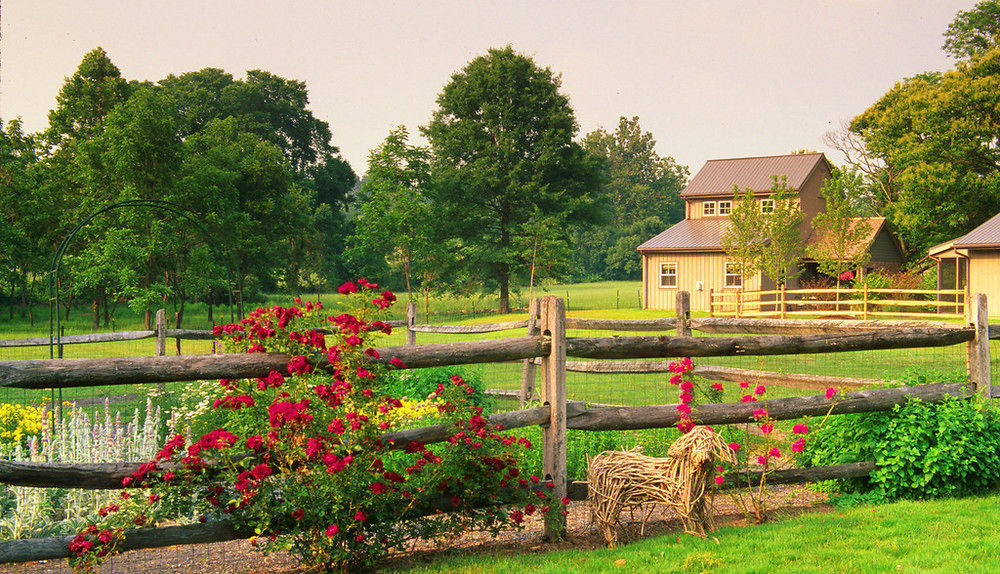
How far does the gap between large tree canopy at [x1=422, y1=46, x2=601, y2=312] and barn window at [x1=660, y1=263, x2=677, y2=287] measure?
8620 millimetres

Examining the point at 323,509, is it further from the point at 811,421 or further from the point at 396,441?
the point at 811,421

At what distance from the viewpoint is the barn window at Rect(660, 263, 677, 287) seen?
35.2 m

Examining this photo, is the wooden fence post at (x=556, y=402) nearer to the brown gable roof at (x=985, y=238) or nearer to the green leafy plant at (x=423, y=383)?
the green leafy plant at (x=423, y=383)

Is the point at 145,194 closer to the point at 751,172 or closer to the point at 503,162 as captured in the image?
the point at 503,162

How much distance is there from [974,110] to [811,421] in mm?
36557

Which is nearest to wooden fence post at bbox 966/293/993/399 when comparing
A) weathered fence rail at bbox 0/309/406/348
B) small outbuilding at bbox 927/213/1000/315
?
weathered fence rail at bbox 0/309/406/348

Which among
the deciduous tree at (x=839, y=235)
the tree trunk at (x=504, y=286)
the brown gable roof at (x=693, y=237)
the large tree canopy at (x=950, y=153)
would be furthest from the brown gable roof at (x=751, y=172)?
the tree trunk at (x=504, y=286)

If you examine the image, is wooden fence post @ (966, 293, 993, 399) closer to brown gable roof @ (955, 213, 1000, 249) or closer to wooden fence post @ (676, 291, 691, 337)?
wooden fence post @ (676, 291, 691, 337)

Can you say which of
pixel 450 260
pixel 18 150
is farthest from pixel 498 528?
pixel 18 150

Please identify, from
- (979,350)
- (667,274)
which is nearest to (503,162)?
(667,274)

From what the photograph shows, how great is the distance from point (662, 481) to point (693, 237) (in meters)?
32.5

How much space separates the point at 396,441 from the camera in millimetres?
4559

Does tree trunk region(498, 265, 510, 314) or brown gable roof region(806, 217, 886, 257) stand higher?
brown gable roof region(806, 217, 886, 257)

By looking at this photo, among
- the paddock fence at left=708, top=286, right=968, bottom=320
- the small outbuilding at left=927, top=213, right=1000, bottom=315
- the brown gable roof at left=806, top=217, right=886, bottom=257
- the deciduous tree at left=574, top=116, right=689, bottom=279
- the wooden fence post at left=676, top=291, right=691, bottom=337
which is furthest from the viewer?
the deciduous tree at left=574, top=116, right=689, bottom=279
